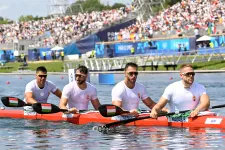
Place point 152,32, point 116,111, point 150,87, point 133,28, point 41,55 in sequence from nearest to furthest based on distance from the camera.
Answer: point 116,111 < point 150,87 < point 152,32 < point 133,28 < point 41,55

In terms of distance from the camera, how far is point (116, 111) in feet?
50.0

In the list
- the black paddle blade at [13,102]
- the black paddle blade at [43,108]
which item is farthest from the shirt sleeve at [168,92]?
the black paddle blade at [13,102]

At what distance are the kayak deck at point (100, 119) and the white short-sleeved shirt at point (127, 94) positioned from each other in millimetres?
442

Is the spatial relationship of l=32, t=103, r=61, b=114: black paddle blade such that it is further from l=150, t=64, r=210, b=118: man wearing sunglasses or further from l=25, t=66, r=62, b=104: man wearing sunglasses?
l=150, t=64, r=210, b=118: man wearing sunglasses

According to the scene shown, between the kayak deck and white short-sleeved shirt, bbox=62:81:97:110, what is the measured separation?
35 centimetres

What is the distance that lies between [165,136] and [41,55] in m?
60.5

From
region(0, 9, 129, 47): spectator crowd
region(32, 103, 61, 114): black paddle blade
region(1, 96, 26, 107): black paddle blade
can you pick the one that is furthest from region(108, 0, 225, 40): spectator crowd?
region(32, 103, 61, 114): black paddle blade

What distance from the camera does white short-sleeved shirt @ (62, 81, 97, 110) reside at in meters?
16.5

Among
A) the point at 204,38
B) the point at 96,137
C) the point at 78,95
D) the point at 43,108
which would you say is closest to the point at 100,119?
the point at 78,95

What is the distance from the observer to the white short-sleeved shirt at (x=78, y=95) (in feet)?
54.3

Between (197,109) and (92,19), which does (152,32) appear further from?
(197,109)

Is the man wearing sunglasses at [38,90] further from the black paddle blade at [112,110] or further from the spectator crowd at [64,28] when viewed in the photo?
the spectator crowd at [64,28]

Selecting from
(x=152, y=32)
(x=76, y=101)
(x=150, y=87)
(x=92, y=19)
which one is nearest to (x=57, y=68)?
(x=152, y=32)

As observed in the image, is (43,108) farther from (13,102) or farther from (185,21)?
(185,21)
